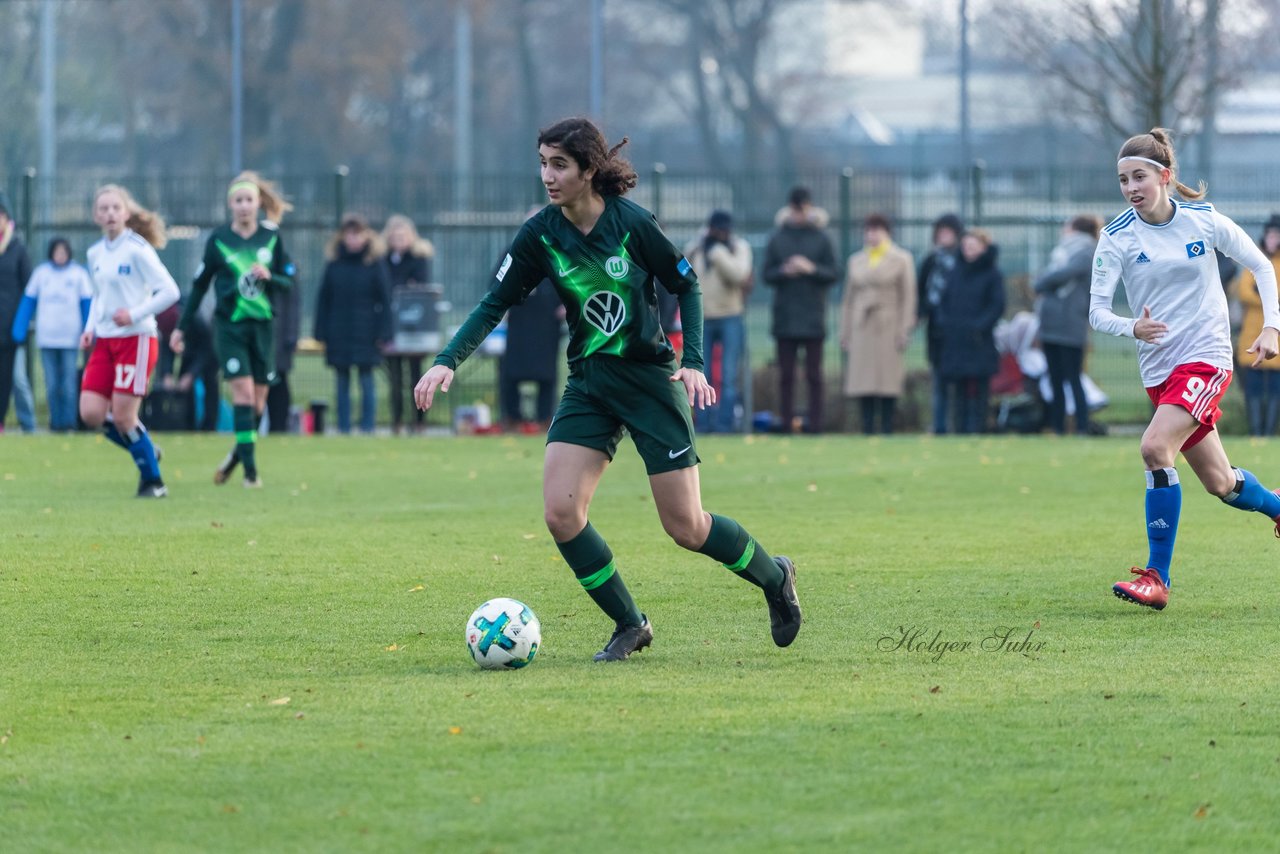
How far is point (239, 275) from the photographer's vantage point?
13258mm

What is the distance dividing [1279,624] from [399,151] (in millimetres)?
46934

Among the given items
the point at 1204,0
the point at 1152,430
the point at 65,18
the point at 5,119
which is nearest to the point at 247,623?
the point at 1152,430

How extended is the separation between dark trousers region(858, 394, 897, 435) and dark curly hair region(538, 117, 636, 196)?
1314 centimetres

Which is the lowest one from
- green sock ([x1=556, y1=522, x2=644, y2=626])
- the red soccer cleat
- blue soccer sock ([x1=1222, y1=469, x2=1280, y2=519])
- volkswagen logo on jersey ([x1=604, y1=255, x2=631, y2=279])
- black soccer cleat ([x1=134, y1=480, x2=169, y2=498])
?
the red soccer cleat

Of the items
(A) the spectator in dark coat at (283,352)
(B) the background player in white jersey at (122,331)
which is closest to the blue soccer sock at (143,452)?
(B) the background player in white jersey at (122,331)

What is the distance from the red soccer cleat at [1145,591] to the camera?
308 inches

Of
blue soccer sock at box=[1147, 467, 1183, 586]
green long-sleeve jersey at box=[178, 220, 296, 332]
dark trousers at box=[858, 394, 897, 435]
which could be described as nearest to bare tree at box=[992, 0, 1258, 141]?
dark trousers at box=[858, 394, 897, 435]

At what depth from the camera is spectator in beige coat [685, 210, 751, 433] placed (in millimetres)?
19156

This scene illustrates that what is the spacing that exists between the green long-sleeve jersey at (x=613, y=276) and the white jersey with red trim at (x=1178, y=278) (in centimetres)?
226

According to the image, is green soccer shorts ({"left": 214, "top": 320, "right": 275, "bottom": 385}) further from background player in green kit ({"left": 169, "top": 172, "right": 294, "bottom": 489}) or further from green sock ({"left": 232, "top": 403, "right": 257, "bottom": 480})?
green sock ({"left": 232, "top": 403, "right": 257, "bottom": 480})

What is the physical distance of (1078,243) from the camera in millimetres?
18375

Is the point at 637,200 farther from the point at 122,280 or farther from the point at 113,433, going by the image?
the point at 113,433

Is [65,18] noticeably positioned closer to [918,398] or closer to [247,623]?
[918,398]

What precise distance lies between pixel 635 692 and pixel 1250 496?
138 inches
